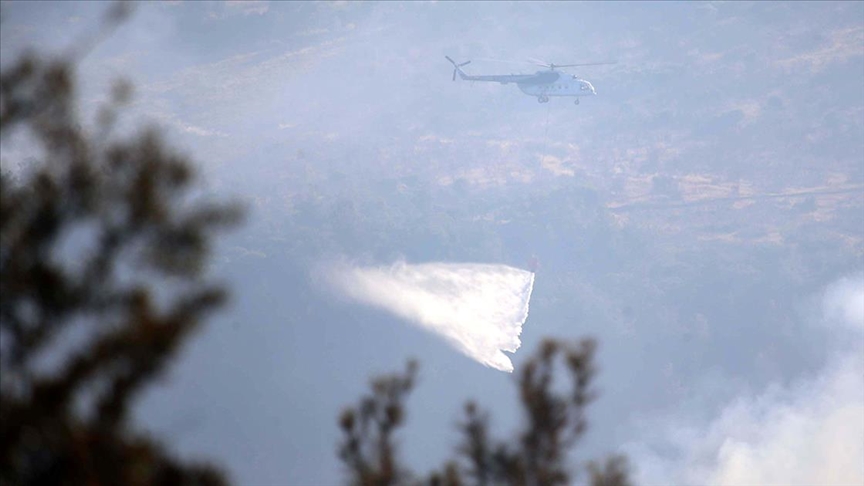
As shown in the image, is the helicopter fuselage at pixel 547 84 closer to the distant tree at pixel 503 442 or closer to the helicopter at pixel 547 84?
the helicopter at pixel 547 84

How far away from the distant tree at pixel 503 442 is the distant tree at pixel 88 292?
714 centimetres

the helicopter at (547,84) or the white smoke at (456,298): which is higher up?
the helicopter at (547,84)

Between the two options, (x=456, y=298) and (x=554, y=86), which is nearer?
(x=456, y=298)

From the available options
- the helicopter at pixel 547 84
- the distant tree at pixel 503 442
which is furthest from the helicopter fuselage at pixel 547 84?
the distant tree at pixel 503 442

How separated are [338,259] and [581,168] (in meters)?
47.8

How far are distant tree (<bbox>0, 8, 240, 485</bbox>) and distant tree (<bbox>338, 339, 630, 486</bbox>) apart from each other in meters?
7.14

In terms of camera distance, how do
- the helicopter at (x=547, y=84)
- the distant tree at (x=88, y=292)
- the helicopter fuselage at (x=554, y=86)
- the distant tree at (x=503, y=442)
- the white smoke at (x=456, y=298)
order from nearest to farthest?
1. the distant tree at (x=88, y=292)
2. the distant tree at (x=503, y=442)
3. the white smoke at (x=456, y=298)
4. the helicopter at (x=547, y=84)
5. the helicopter fuselage at (x=554, y=86)

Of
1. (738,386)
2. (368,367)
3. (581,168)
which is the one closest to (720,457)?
(738,386)

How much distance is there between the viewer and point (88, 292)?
14.6 metres

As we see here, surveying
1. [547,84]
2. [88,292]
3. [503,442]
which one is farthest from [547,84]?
[88,292]

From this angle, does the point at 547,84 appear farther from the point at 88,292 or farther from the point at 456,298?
the point at 88,292

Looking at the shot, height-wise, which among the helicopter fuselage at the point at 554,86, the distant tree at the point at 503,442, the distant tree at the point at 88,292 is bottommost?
the helicopter fuselage at the point at 554,86

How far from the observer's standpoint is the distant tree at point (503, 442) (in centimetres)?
2067

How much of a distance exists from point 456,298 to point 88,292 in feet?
234
